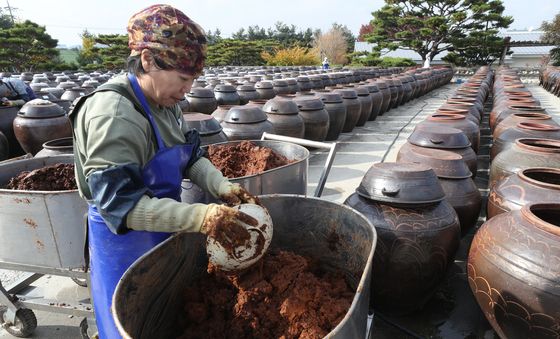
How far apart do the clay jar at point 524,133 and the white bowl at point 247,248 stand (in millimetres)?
4252

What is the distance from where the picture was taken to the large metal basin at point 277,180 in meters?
2.91

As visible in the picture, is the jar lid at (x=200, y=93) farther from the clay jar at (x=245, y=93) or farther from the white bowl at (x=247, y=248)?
the white bowl at (x=247, y=248)

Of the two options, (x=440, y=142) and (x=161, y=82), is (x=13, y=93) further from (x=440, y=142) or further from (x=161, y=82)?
(x=440, y=142)

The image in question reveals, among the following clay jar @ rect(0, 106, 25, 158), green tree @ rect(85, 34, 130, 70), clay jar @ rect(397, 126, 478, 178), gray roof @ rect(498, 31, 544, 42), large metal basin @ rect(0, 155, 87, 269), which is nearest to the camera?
large metal basin @ rect(0, 155, 87, 269)

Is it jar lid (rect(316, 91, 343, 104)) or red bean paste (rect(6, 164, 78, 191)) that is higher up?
red bean paste (rect(6, 164, 78, 191))

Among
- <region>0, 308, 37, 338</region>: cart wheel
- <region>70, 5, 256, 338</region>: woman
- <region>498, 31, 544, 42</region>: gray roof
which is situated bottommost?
<region>0, 308, 37, 338</region>: cart wheel

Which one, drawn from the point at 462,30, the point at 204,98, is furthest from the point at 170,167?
the point at 462,30

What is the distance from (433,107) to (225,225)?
15418mm

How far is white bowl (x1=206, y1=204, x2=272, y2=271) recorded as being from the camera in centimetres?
156

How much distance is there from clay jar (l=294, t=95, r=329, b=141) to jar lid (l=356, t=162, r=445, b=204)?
4.64m

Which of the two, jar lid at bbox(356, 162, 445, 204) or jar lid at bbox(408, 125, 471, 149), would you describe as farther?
jar lid at bbox(408, 125, 471, 149)

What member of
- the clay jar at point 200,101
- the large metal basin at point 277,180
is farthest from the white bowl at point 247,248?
the clay jar at point 200,101

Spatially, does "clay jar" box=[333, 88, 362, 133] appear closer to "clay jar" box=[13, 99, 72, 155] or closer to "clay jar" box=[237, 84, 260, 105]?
"clay jar" box=[237, 84, 260, 105]

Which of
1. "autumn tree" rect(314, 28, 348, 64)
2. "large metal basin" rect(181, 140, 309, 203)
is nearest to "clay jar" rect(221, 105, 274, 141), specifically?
"large metal basin" rect(181, 140, 309, 203)
